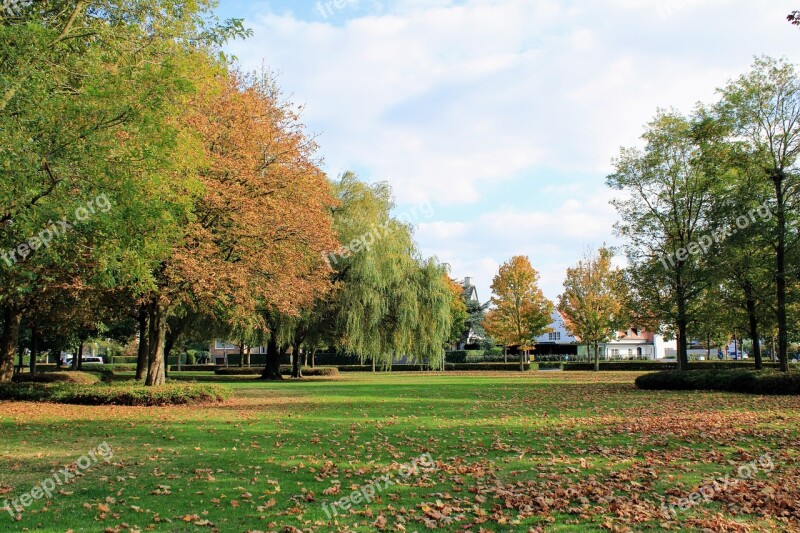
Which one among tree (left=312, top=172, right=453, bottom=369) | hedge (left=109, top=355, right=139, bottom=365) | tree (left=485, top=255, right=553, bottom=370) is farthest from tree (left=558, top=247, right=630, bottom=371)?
hedge (left=109, top=355, right=139, bottom=365)

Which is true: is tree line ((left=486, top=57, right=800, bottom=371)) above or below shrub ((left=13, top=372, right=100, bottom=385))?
above

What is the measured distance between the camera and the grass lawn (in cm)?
586

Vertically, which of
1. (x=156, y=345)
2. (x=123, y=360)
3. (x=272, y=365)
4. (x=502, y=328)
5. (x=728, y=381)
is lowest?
(x=123, y=360)

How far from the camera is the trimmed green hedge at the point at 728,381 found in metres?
19.3

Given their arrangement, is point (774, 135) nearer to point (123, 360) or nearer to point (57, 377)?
point (57, 377)

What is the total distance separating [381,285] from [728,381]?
16275 millimetres

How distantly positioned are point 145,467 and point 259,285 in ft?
39.6

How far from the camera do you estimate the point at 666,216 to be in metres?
28.8

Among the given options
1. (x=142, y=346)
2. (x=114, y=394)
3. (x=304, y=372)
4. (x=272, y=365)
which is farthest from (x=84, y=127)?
(x=304, y=372)

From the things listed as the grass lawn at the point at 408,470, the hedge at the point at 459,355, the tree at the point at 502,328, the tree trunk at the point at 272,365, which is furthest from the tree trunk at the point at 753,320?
the hedge at the point at 459,355

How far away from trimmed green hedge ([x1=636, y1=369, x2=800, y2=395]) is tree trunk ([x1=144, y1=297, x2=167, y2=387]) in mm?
18954

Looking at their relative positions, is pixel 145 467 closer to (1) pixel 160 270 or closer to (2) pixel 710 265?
(1) pixel 160 270

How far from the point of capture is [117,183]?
436 inches

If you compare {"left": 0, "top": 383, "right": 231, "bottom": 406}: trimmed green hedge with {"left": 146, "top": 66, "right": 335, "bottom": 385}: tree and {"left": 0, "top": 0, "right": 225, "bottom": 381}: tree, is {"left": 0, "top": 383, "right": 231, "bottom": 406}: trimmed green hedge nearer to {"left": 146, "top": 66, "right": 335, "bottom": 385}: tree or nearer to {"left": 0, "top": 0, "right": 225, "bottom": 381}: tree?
{"left": 146, "top": 66, "right": 335, "bottom": 385}: tree
